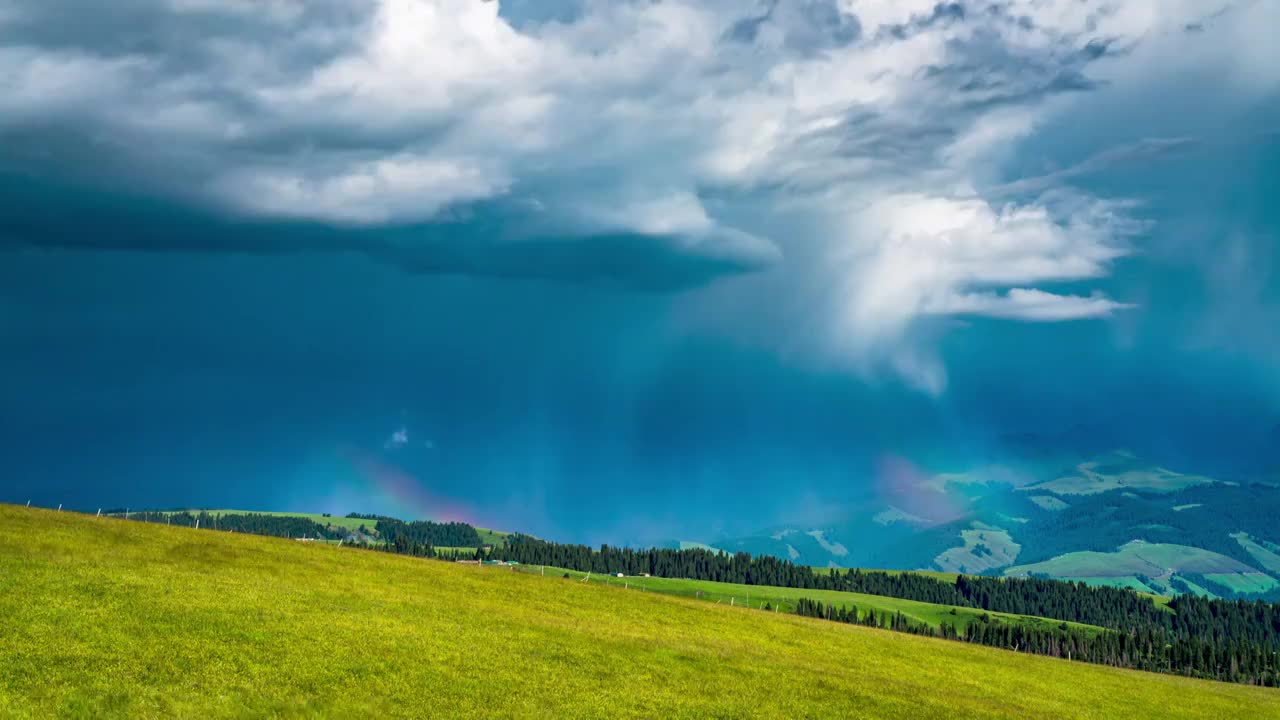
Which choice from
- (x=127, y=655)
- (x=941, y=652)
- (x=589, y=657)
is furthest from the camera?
(x=941, y=652)

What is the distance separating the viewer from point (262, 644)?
49438mm

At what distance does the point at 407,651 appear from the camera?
5331 centimetres

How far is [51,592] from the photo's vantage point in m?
52.5

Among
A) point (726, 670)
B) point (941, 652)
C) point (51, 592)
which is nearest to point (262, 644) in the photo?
point (51, 592)

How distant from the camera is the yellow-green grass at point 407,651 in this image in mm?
42469

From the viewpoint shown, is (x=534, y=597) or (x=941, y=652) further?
(x=941, y=652)

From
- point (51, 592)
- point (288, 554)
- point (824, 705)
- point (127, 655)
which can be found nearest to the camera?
point (127, 655)

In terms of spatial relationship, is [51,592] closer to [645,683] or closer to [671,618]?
[645,683]

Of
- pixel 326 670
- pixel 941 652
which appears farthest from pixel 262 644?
pixel 941 652

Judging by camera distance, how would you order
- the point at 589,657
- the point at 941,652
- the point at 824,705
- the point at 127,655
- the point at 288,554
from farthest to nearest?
1. the point at 941,652
2. the point at 288,554
3. the point at 589,657
4. the point at 824,705
5. the point at 127,655

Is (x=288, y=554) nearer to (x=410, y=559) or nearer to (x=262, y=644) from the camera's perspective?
(x=410, y=559)

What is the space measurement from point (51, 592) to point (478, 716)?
1091 inches

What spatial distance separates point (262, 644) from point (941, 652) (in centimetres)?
7098

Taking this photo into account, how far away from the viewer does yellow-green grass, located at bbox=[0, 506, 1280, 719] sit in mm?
42469
